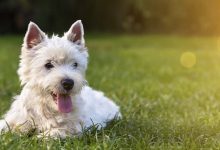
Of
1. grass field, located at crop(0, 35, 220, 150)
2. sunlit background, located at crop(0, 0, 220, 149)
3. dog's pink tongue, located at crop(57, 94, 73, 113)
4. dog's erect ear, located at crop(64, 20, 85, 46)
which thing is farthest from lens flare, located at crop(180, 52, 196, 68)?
dog's pink tongue, located at crop(57, 94, 73, 113)

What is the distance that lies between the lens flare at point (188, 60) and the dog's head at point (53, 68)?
1104 centimetres

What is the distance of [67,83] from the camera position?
19.2ft

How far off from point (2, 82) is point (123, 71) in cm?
381

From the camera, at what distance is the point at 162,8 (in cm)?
3384

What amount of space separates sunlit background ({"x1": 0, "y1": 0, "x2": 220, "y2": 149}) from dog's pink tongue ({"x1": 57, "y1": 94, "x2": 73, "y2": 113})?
0.37 metres

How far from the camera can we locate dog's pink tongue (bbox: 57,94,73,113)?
19.7 feet

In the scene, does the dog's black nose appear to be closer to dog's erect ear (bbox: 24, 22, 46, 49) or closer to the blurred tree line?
dog's erect ear (bbox: 24, 22, 46, 49)

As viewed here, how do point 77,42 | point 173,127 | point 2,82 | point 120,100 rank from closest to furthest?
point 77,42 < point 173,127 < point 120,100 < point 2,82

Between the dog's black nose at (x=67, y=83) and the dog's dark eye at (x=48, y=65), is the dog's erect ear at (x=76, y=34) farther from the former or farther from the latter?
the dog's black nose at (x=67, y=83)

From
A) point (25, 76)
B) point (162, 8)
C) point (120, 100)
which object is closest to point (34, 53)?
point (25, 76)

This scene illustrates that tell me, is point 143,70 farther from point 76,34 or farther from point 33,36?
point 33,36

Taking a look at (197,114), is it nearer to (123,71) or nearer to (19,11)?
(123,71)

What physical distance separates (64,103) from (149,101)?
3521 mm

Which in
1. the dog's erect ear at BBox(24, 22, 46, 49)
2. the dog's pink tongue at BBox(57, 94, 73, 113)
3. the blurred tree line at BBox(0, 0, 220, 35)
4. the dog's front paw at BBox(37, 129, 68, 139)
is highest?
the dog's erect ear at BBox(24, 22, 46, 49)
